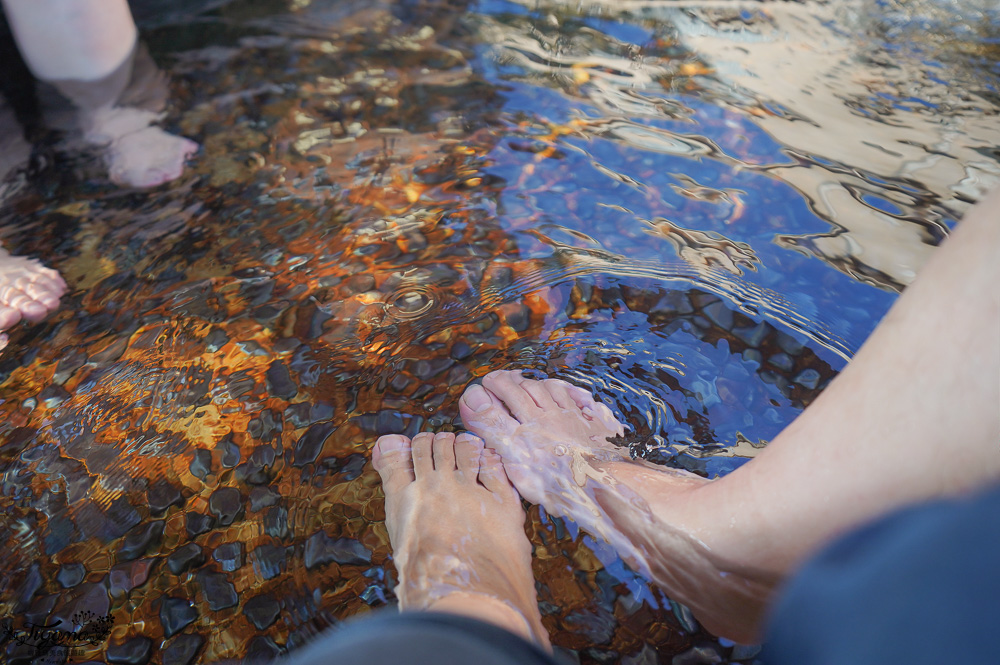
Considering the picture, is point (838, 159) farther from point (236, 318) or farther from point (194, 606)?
point (194, 606)

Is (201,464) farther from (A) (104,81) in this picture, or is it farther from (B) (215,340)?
(A) (104,81)

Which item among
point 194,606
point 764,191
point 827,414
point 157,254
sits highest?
point 827,414

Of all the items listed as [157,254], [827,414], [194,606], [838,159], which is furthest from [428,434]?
[838,159]

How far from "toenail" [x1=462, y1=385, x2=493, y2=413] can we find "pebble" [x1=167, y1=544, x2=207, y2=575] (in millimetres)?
579

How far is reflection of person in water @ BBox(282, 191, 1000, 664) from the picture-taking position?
434mm

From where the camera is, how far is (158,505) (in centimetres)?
114

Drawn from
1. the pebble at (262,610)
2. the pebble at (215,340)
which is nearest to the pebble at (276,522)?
the pebble at (262,610)

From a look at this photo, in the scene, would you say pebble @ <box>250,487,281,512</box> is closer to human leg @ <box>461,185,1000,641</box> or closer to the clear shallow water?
the clear shallow water

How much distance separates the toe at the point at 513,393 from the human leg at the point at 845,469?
8.1 inches

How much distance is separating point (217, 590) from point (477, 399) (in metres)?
0.60

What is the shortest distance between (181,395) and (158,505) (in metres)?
0.25

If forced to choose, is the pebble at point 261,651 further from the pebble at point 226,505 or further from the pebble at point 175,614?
the pebble at point 226,505

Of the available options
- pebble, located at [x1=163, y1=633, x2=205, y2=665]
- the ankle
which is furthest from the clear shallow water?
the ankle

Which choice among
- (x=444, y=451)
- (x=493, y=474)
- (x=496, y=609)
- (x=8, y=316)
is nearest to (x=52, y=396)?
(x=8, y=316)
